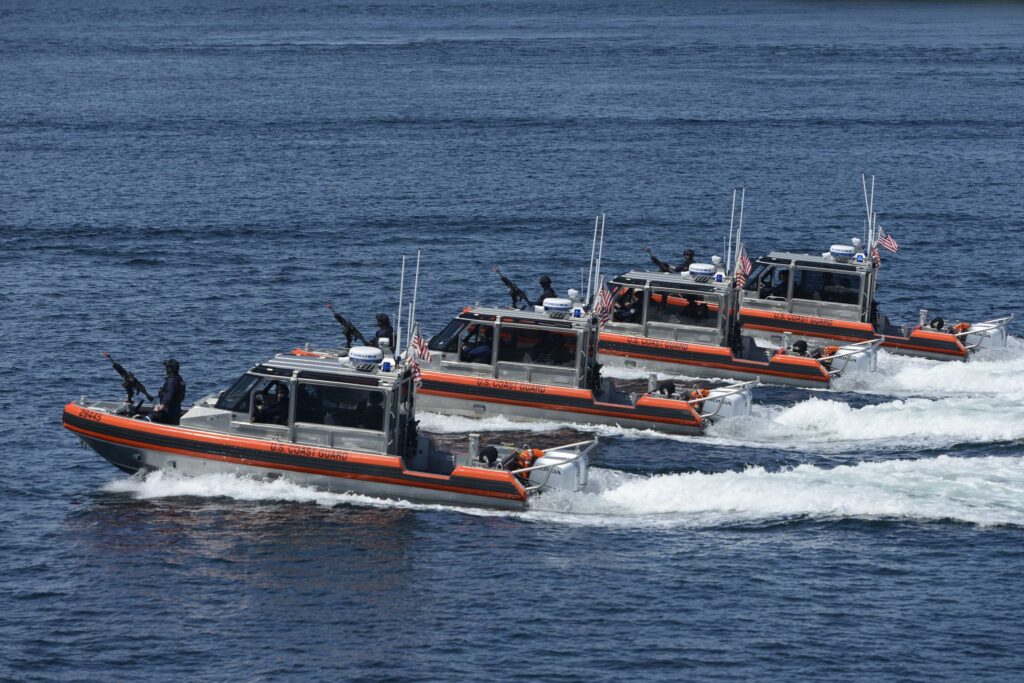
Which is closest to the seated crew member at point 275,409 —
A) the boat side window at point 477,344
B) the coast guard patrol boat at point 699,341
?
the boat side window at point 477,344

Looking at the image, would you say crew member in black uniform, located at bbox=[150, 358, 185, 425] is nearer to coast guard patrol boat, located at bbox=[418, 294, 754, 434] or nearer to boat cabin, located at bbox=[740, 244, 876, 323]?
coast guard patrol boat, located at bbox=[418, 294, 754, 434]

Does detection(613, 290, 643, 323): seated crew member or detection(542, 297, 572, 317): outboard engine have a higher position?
detection(542, 297, 572, 317): outboard engine

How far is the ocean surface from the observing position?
29891 mm

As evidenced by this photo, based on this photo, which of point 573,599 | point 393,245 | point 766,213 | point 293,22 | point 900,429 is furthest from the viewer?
point 293,22

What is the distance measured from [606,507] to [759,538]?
11.2ft

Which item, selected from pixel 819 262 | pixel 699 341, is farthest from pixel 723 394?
pixel 819 262

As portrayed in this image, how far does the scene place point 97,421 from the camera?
36.1 m

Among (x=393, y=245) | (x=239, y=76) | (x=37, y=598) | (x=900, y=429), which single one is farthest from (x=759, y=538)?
(x=239, y=76)

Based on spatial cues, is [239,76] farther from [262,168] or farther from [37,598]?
[37,598]

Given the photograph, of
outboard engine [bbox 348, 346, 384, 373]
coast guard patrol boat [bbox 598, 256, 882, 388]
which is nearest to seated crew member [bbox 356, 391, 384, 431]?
outboard engine [bbox 348, 346, 384, 373]

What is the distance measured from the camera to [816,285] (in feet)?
168

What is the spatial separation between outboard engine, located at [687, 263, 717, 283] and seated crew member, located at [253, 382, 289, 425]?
620 inches

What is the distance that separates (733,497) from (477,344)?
10.3 metres

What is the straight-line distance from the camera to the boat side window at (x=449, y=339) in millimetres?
43584
